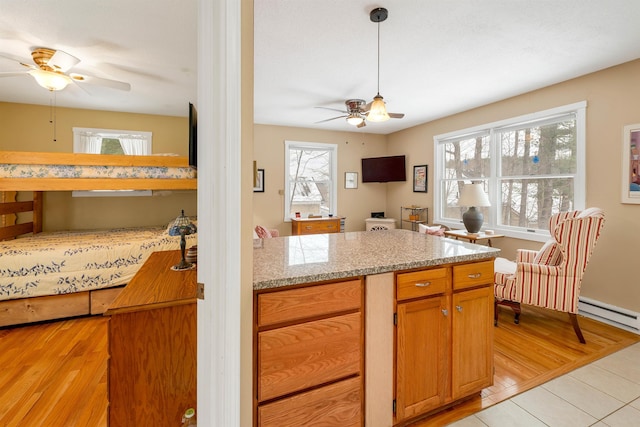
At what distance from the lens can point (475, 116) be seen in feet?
13.8

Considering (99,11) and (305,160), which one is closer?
(99,11)

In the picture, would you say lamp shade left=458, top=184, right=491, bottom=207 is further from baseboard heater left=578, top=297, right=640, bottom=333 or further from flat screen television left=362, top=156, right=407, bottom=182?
flat screen television left=362, top=156, right=407, bottom=182

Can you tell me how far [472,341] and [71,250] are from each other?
3.52 m

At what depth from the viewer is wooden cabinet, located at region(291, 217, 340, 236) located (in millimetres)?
5051

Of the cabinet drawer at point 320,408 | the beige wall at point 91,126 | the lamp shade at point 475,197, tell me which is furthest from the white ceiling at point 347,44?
the cabinet drawer at point 320,408

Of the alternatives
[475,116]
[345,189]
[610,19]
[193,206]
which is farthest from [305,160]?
[610,19]

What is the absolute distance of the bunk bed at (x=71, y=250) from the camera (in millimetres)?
2617

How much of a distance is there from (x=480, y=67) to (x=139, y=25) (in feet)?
9.93

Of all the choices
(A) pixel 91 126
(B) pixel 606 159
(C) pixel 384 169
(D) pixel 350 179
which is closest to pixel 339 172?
(D) pixel 350 179

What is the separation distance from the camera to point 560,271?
243cm

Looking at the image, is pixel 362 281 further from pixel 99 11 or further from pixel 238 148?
pixel 99 11

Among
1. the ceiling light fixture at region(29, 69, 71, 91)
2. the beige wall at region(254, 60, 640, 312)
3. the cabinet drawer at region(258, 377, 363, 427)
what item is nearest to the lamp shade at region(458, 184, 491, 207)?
the beige wall at region(254, 60, 640, 312)

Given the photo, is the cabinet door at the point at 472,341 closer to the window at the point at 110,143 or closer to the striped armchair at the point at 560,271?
Answer: the striped armchair at the point at 560,271

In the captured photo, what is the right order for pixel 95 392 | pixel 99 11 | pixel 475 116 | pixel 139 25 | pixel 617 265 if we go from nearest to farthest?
pixel 95 392 < pixel 99 11 < pixel 139 25 < pixel 617 265 < pixel 475 116
